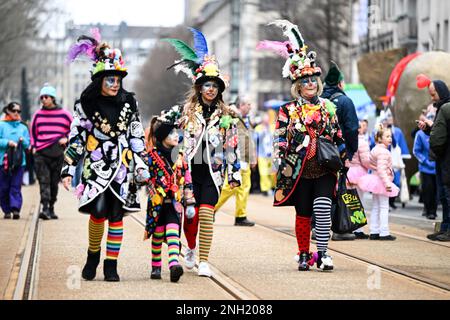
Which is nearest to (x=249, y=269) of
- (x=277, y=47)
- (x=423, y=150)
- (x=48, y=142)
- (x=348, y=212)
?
(x=277, y=47)

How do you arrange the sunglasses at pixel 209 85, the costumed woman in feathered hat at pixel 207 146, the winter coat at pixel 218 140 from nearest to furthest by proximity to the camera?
the costumed woman in feathered hat at pixel 207 146 → the winter coat at pixel 218 140 → the sunglasses at pixel 209 85

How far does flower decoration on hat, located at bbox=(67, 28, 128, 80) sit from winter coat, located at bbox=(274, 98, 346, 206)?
172 cm

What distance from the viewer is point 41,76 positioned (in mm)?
103750

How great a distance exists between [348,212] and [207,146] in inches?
112

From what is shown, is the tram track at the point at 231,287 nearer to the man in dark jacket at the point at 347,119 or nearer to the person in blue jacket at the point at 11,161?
the man in dark jacket at the point at 347,119

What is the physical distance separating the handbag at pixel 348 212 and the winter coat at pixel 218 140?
2252mm

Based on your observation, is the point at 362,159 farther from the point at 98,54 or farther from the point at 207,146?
the point at 98,54

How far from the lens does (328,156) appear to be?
11875mm

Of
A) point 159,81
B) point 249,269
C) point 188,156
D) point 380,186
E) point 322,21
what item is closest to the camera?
point 188,156

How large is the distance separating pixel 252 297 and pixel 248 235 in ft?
21.5

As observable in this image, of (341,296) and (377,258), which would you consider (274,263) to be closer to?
(377,258)

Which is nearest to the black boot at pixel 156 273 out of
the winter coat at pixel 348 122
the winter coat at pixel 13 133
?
the winter coat at pixel 348 122

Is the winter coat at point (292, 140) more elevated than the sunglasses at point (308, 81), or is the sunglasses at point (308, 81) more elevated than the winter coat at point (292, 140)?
the sunglasses at point (308, 81)

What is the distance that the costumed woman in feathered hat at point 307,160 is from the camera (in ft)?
39.3
